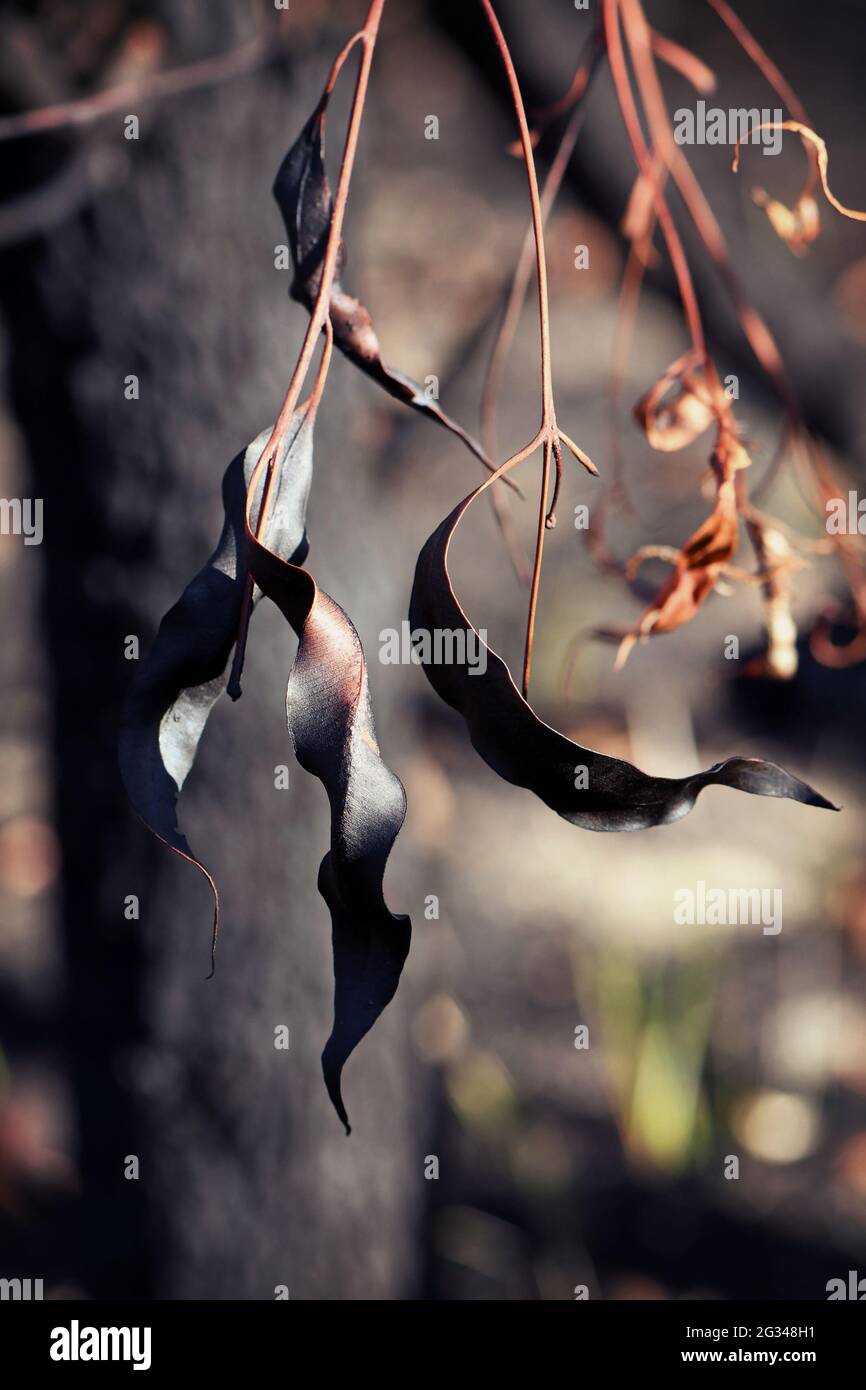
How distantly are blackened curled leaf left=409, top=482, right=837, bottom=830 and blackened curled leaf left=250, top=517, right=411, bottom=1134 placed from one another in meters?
0.03

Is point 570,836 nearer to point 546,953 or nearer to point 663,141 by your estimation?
point 546,953

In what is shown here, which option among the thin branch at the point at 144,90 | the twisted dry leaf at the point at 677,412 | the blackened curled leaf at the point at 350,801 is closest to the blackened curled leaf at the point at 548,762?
the blackened curled leaf at the point at 350,801

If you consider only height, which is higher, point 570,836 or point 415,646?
point 570,836

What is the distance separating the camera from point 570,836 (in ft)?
4.87

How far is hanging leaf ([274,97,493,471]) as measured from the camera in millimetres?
366

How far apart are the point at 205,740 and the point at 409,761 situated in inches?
17.6

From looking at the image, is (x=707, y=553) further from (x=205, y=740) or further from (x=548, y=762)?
(x=205, y=740)

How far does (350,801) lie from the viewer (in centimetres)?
30

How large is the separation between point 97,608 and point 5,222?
0.94 feet

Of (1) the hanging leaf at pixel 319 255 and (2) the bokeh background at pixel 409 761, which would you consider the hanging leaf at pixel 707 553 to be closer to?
(1) the hanging leaf at pixel 319 255

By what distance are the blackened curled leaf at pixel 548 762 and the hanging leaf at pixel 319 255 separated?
0.28 feet

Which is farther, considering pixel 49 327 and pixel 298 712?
pixel 49 327

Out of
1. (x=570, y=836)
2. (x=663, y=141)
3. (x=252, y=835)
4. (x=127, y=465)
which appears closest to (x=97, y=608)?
(x=127, y=465)

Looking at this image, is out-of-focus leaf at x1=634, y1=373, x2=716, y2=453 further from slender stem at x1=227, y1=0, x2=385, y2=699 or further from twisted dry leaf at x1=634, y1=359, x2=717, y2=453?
slender stem at x1=227, y1=0, x2=385, y2=699
